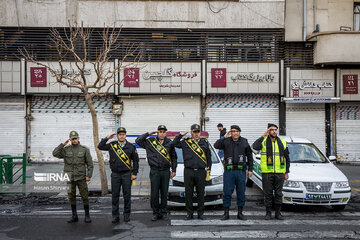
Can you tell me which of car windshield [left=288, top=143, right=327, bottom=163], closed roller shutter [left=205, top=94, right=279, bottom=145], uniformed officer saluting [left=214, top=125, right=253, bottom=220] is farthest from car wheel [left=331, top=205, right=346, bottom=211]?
closed roller shutter [left=205, top=94, right=279, bottom=145]

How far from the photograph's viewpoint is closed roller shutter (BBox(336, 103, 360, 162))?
1691cm

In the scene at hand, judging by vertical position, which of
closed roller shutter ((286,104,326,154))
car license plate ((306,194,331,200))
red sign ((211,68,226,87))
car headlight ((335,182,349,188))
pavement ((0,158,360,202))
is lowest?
pavement ((0,158,360,202))

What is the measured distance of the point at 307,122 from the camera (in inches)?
666

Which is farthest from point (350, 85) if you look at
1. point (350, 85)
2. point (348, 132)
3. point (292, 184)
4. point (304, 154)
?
point (292, 184)

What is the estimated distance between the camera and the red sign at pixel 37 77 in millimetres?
16031

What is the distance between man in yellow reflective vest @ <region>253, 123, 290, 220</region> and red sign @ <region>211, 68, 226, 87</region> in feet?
29.9

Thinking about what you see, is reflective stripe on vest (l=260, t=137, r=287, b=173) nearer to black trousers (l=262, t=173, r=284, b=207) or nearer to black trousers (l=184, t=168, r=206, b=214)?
black trousers (l=262, t=173, r=284, b=207)

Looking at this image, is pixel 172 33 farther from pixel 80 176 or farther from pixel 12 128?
pixel 80 176

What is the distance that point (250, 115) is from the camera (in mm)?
16875

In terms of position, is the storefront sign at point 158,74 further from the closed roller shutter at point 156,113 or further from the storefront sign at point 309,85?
the storefront sign at point 309,85

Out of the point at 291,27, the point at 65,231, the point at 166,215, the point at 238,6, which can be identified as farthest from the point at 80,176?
the point at 291,27

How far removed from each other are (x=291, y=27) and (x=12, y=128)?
13847 mm

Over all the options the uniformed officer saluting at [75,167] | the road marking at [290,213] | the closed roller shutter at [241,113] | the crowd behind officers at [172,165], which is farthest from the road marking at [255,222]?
the closed roller shutter at [241,113]

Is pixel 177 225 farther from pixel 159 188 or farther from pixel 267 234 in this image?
pixel 267 234
